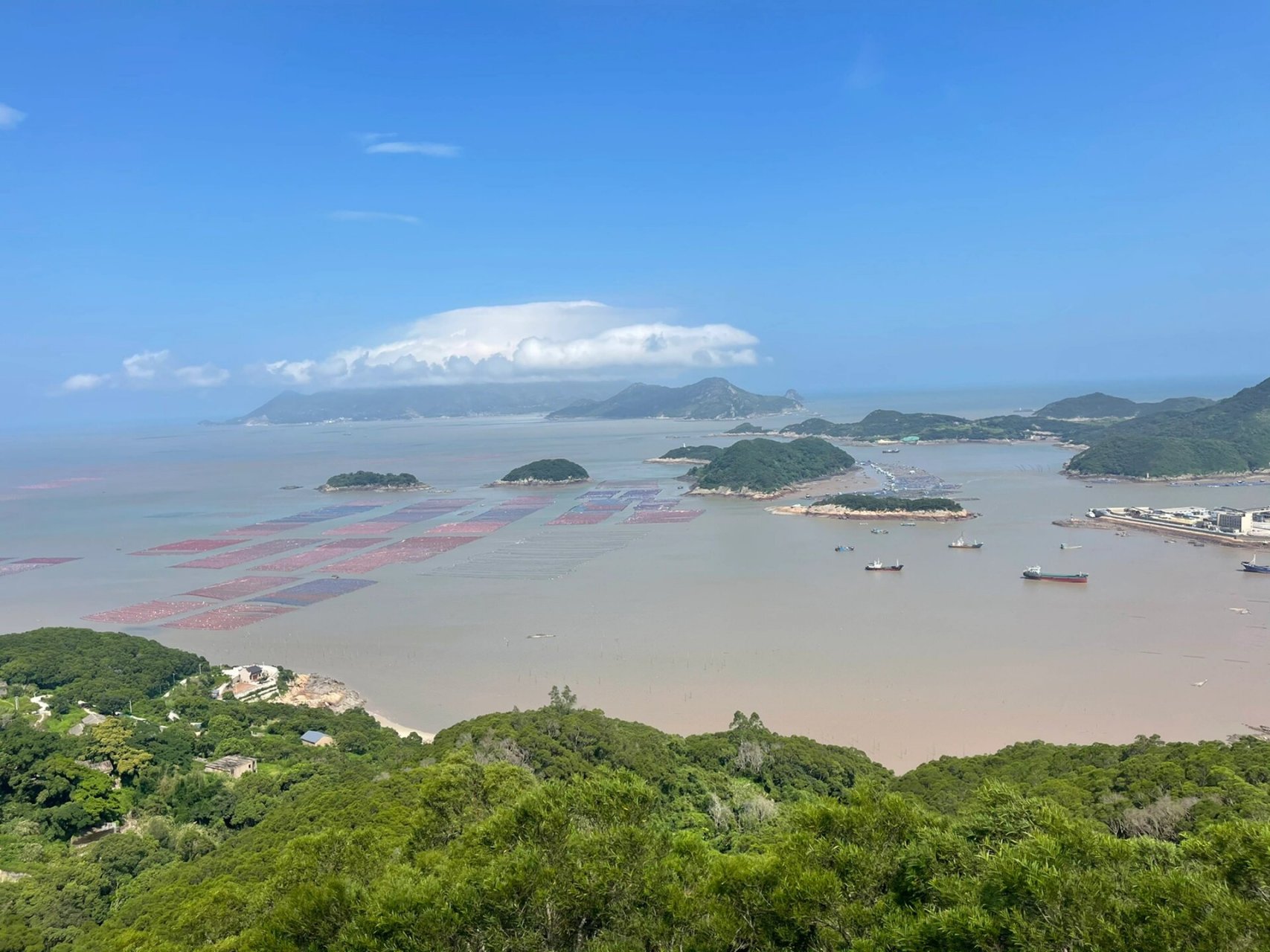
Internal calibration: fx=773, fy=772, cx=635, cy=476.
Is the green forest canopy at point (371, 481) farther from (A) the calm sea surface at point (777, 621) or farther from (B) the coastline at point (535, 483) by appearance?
(A) the calm sea surface at point (777, 621)

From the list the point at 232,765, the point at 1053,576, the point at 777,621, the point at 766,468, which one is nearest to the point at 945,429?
the point at 766,468

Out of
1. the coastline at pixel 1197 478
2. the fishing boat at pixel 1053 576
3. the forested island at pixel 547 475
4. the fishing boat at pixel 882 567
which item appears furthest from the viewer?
the forested island at pixel 547 475

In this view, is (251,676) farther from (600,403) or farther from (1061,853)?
(600,403)

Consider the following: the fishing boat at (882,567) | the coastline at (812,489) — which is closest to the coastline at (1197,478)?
the coastline at (812,489)

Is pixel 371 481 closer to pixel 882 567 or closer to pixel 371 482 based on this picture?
pixel 371 482

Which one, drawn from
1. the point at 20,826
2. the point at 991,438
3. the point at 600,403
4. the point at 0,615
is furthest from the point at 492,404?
the point at 20,826

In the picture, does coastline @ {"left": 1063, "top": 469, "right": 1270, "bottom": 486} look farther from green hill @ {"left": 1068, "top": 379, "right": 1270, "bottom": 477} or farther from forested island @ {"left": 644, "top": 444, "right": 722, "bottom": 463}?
forested island @ {"left": 644, "top": 444, "right": 722, "bottom": 463}

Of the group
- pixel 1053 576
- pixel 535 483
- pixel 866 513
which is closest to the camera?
pixel 1053 576
